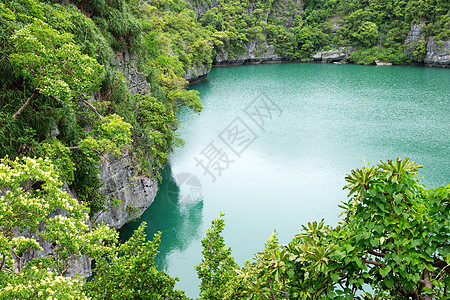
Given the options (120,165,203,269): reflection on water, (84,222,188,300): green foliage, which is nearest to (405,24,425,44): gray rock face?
(120,165,203,269): reflection on water

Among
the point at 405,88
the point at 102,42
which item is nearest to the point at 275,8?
the point at 405,88

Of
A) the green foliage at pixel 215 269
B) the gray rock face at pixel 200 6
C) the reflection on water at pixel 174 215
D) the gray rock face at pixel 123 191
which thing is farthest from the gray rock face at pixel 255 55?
the green foliage at pixel 215 269

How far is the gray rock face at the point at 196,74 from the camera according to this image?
90.2ft

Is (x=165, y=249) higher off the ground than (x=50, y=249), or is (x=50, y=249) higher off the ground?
(x=50, y=249)

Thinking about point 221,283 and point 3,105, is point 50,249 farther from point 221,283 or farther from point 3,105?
point 221,283

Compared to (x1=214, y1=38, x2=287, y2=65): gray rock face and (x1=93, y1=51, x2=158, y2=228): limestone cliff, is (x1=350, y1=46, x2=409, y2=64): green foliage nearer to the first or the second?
(x1=214, y1=38, x2=287, y2=65): gray rock face

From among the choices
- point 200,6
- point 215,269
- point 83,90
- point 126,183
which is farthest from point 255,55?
point 215,269

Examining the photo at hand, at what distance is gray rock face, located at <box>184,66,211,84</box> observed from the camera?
27.5 meters

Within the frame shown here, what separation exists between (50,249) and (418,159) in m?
13.9

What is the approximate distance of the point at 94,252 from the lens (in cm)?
369

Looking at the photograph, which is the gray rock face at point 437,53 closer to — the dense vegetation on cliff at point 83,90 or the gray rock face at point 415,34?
the gray rock face at point 415,34

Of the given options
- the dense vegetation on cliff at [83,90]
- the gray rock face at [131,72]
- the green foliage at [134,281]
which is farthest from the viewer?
the gray rock face at [131,72]

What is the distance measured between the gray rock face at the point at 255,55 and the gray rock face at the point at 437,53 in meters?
18.5

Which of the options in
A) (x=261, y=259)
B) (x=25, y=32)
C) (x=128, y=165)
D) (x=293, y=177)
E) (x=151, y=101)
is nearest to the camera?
(x=261, y=259)
